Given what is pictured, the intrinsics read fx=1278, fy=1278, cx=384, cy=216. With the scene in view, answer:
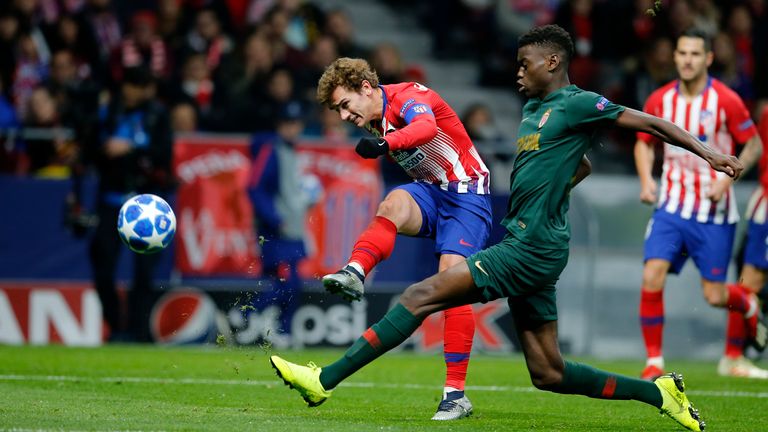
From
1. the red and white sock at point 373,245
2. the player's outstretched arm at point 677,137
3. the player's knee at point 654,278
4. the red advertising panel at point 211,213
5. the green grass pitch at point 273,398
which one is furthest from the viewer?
the red advertising panel at point 211,213

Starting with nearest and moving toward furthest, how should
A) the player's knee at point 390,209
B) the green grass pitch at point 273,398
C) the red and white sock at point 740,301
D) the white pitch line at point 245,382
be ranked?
the green grass pitch at point 273,398, the player's knee at point 390,209, the white pitch line at point 245,382, the red and white sock at point 740,301

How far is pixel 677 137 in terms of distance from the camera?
21.4 ft

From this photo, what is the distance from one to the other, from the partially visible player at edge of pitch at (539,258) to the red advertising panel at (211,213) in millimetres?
6948

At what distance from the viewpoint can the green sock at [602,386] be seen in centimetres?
Answer: 681

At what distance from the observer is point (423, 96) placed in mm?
7555

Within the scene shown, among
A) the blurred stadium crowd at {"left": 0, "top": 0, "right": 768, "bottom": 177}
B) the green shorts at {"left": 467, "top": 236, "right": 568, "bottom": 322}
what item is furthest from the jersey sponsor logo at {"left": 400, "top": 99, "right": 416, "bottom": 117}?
the blurred stadium crowd at {"left": 0, "top": 0, "right": 768, "bottom": 177}

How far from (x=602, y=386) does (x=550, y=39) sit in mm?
1877

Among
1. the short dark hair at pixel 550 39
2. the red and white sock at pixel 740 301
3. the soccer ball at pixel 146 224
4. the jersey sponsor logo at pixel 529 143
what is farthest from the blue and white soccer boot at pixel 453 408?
the red and white sock at pixel 740 301

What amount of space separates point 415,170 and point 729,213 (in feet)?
11.8

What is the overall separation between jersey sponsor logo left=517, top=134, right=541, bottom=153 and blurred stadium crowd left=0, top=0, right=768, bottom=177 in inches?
266

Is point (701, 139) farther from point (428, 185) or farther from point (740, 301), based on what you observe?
point (428, 185)

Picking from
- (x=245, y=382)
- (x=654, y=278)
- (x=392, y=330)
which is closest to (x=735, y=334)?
(x=654, y=278)

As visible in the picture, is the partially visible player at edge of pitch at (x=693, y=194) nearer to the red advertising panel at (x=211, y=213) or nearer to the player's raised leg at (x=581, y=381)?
the player's raised leg at (x=581, y=381)

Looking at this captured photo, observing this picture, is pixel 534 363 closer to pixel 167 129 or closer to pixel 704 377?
pixel 704 377
